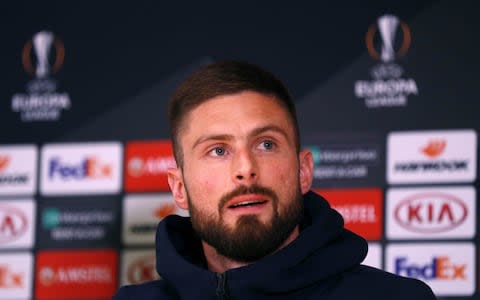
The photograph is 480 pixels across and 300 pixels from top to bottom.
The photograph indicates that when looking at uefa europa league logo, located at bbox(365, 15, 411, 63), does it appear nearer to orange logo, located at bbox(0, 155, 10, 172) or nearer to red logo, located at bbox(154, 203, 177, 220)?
red logo, located at bbox(154, 203, 177, 220)

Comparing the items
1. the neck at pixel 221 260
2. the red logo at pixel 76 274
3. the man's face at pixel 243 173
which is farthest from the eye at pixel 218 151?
the red logo at pixel 76 274

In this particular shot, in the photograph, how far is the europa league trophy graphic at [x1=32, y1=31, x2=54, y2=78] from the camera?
3021 mm

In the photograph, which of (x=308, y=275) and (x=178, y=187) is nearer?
(x=308, y=275)

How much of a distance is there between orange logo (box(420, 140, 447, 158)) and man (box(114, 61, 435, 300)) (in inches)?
37.4

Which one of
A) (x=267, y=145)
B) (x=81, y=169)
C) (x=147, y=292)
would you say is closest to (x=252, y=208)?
(x=267, y=145)

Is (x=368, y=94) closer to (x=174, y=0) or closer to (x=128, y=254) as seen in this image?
(x=174, y=0)

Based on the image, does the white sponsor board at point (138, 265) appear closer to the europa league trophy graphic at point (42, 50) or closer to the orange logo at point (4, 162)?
the orange logo at point (4, 162)

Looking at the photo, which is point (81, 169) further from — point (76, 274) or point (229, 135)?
point (229, 135)

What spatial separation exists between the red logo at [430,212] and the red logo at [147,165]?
79 cm

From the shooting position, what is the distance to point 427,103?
2701 mm

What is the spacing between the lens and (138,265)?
2883 mm

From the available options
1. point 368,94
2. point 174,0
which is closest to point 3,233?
point 174,0

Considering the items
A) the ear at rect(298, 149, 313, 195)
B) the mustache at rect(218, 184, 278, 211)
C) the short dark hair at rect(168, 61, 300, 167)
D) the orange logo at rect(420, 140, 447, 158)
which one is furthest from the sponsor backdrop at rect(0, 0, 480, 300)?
the mustache at rect(218, 184, 278, 211)

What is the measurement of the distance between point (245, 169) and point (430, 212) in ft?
3.87
